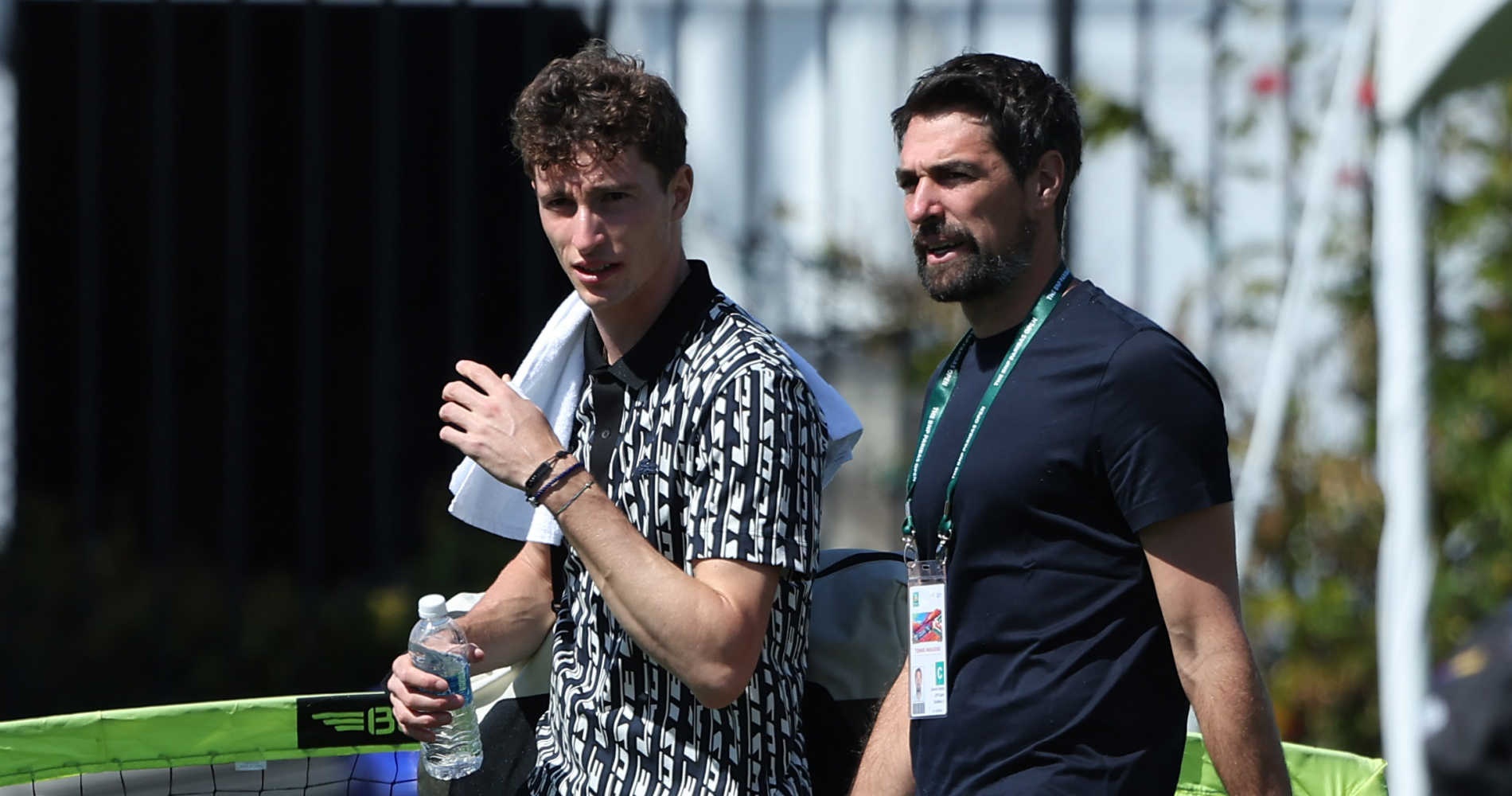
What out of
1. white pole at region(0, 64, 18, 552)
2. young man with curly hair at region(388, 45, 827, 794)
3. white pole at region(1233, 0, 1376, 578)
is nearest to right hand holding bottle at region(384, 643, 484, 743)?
young man with curly hair at region(388, 45, 827, 794)

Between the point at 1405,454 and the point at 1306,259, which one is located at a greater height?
the point at 1306,259

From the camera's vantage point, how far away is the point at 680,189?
7.39 feet

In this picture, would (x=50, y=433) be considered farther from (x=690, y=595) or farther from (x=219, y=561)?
(x=690, y=595)

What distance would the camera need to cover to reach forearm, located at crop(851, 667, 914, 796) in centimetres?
217

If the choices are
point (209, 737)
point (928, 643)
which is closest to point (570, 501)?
point (928, 643)

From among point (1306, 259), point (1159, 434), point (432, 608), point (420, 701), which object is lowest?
point (420, 701)

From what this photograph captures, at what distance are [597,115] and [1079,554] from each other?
0.79 m

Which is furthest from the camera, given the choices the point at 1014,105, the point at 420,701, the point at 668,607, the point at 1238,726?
the point at 420,701

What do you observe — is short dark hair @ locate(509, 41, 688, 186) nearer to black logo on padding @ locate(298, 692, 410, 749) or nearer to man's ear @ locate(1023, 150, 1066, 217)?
man's ear @ locate(1023, 150, 1066, 217)

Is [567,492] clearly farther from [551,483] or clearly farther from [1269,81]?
[1269,81]

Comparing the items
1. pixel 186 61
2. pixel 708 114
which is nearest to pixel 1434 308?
pixel 708 114

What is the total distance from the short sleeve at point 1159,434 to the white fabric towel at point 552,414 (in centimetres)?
47

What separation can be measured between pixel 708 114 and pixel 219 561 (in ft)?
7.19

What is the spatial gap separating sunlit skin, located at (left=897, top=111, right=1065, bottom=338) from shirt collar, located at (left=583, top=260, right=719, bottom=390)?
30cm
